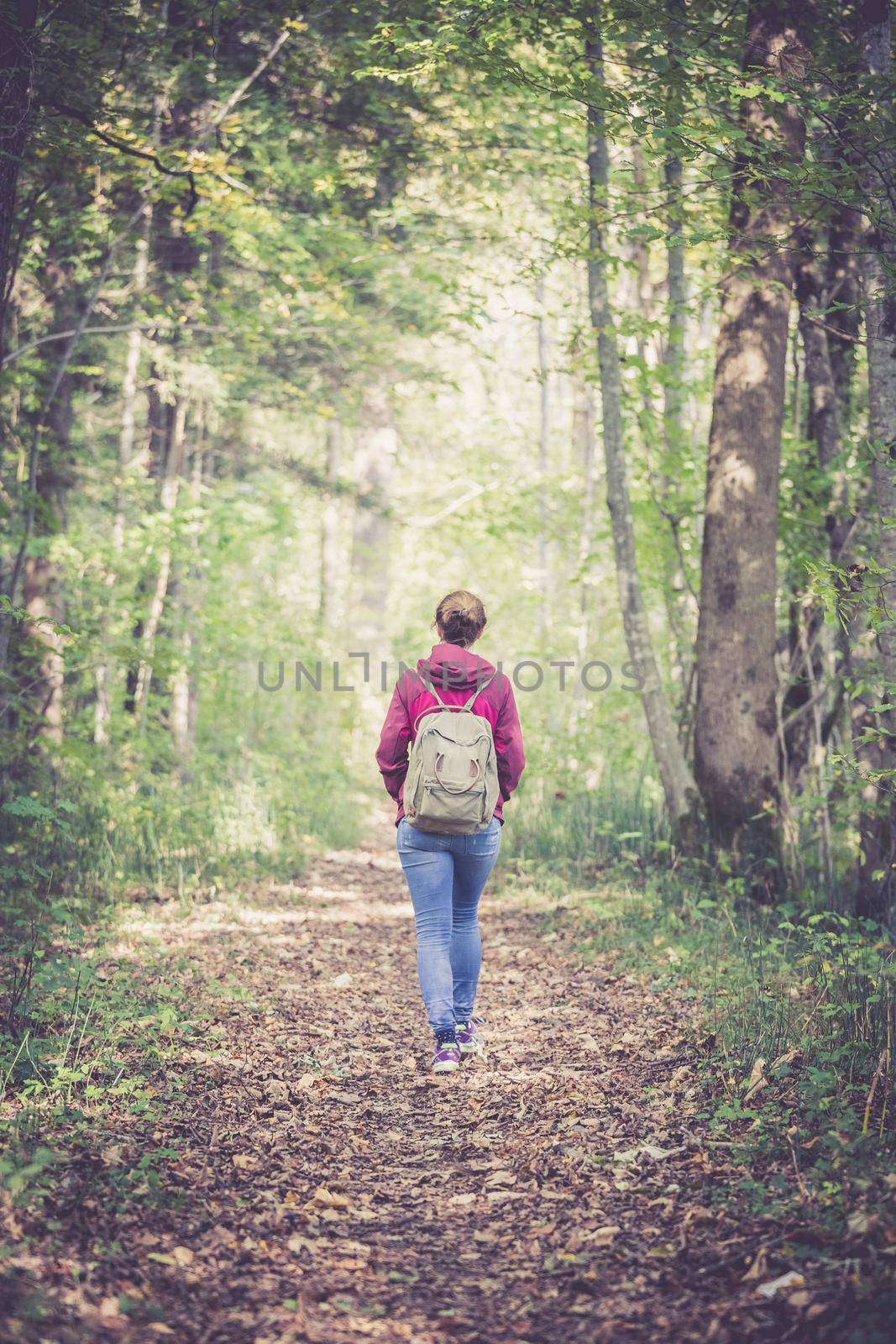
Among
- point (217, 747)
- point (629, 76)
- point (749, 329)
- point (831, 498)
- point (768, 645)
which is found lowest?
point (217, 747)

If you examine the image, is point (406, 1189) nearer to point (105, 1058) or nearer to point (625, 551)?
point (105, 1058)

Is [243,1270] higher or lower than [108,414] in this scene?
lower

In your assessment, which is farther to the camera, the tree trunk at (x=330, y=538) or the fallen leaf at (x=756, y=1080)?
the tree trunk at (x=330, y=538)

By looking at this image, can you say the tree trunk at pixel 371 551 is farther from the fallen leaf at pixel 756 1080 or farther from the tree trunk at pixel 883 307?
the fallen leaf at pixel 756 1080

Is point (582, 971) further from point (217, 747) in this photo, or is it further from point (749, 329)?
point (217, 747)

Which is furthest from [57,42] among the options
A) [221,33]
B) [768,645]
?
[768,645]

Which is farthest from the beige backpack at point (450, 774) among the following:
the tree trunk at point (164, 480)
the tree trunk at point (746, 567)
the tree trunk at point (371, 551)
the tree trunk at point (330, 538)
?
the tree trunk at point (371, 551)

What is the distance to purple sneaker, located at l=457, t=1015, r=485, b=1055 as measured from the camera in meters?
4.74

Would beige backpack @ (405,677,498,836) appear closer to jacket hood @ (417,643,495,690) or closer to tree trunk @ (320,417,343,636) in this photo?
jacket hood @ (417,643,495,690)

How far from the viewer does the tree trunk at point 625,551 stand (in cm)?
782

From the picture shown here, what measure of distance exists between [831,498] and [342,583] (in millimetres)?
11273

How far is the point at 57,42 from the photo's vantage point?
6047mm

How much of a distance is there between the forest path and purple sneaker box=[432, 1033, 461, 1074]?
2.2 inches

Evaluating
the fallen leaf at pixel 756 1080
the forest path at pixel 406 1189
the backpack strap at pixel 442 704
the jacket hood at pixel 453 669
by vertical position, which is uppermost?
the jacket hood at pixel 453 669
